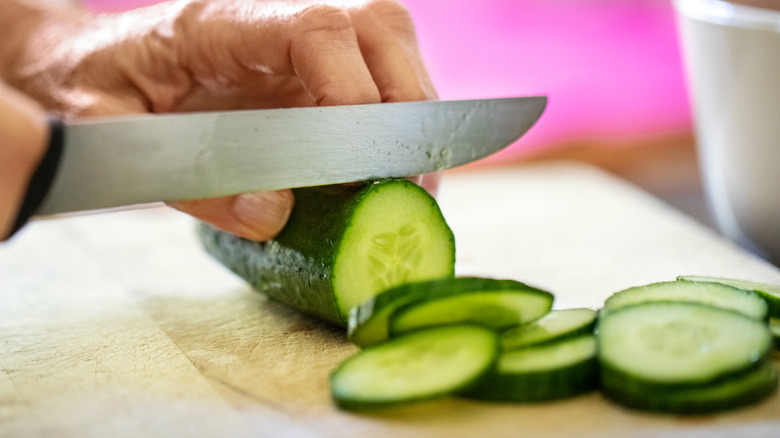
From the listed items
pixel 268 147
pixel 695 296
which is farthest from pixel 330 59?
pixel 695 296

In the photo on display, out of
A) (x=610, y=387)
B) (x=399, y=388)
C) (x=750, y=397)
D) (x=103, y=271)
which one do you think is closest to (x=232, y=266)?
(x=103, y=271)

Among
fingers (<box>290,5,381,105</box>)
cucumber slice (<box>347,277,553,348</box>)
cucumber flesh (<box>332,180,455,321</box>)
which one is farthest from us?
fingers (<box>290,5,381,105</box>)

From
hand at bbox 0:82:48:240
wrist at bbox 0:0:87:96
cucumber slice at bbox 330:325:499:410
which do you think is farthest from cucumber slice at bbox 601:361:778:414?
wrist at bbox 0:0:87:96

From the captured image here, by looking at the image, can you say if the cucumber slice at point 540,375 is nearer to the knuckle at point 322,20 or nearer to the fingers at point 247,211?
the fingers at point 247,211

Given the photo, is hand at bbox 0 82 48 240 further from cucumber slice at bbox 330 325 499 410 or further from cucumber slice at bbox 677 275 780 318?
cucumber slice at bbox 677 275 780 318

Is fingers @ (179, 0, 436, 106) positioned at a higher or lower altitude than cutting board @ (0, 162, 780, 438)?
higher

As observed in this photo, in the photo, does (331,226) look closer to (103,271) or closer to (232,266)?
(232,266)

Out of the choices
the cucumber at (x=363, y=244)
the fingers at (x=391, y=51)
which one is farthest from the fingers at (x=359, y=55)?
the cucumber at (x=363, y=244)
